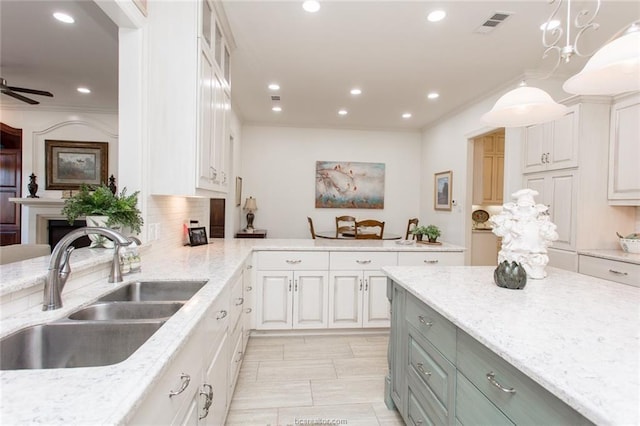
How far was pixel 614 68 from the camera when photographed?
124cm

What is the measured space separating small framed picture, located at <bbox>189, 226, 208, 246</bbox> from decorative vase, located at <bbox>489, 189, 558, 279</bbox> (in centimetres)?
243

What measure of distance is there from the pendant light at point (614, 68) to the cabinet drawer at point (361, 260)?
2021 mm

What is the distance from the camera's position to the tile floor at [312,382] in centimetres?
198

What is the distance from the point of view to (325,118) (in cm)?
591

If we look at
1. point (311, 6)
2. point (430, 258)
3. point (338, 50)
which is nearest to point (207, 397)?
point (430, 258)

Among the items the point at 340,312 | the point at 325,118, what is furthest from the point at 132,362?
the point at 325,118

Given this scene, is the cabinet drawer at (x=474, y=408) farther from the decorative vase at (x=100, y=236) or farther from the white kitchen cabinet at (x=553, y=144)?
the white kitchen cabinet at (x=553, y=144)

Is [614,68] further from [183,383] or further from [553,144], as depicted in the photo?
[553,144]

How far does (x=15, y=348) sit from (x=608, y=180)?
14.1 ft

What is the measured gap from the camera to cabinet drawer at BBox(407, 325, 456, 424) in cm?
130

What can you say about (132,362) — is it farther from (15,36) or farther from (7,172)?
(7,172)

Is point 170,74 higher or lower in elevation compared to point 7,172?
higher

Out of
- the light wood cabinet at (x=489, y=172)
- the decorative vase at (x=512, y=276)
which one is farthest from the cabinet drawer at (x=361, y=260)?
the light wood cabinet at (x=489, y=172)

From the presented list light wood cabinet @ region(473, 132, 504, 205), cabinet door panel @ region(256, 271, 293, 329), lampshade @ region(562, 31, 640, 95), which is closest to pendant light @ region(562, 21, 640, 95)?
lampshade @ region(562, 31, 640, 95)
